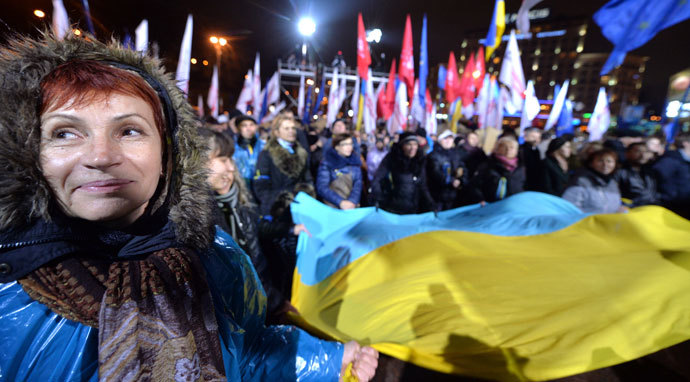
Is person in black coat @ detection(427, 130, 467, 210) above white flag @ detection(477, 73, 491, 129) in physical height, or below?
below

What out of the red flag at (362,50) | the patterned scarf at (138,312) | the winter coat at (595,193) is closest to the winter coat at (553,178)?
the winter coat at (595,193)

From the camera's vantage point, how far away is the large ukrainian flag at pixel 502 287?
6.54 feet

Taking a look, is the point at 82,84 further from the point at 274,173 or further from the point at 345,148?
the point at 345,148

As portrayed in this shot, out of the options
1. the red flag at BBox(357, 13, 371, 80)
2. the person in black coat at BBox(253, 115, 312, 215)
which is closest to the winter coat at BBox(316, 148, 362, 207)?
the person in black coat at BBox(253, 115, 312, 215)

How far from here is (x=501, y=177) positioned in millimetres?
5250

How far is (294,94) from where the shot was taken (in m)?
40.7

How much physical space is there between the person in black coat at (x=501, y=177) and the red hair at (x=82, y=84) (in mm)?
5257

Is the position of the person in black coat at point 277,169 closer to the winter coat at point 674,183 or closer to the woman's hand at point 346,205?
the woman's hand at point 346,205

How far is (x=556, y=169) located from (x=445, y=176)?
1.93m

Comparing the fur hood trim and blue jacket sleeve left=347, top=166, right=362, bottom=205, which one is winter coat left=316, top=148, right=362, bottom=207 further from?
the fur hood trim

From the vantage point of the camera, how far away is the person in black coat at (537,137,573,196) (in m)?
5.15

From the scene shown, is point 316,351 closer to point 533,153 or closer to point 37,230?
point 37,230

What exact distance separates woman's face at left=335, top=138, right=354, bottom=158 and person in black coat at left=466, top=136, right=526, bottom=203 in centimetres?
236

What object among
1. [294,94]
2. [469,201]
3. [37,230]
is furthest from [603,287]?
[294,94]
